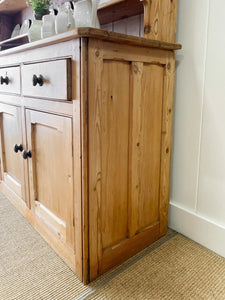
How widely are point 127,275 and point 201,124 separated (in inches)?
28.8

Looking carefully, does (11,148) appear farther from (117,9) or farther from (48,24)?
(117,9)

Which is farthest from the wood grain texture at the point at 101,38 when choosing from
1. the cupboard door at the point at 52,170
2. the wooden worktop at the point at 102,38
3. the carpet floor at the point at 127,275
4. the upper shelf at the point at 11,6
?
the upper shelf at the point at 11,6

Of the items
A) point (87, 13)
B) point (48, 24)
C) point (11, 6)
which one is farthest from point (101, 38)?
point (11, 6)

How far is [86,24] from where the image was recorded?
104 centimetres

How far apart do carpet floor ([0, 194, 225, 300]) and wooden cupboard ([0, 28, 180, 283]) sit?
0.17ft

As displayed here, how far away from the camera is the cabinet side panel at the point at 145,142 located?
3.54ft

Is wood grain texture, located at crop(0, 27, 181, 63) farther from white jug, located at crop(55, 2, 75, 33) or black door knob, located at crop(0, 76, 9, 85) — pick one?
black door knob, located at crop(0, 76, 9, 85)

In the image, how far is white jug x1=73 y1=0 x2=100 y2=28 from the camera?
102 centimetres

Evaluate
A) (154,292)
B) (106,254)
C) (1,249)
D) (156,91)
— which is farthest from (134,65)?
(1,249)

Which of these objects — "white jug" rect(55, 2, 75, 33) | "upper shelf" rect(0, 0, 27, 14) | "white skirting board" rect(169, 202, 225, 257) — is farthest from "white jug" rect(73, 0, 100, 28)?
"upper shelf" rect(0, 0, 27, 14)

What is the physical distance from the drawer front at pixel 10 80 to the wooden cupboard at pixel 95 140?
3 centimetres

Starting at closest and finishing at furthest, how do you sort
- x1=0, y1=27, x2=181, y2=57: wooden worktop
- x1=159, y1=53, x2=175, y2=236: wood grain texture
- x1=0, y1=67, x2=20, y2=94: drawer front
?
x1=0, y1=27, x2=181, y2=57: wooden worktop → x1=159, y1=53, x2=175, y2=236: wood grain texture → x1=0, y1=67, x2=20, y2=94: drawer front

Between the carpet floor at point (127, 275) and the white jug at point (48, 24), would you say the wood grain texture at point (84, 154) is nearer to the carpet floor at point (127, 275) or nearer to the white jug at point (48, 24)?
the carpet floor at point (127, 275)

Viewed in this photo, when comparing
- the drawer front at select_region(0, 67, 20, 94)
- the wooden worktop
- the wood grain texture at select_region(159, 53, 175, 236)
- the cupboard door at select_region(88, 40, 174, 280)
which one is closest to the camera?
the wooden worktop
